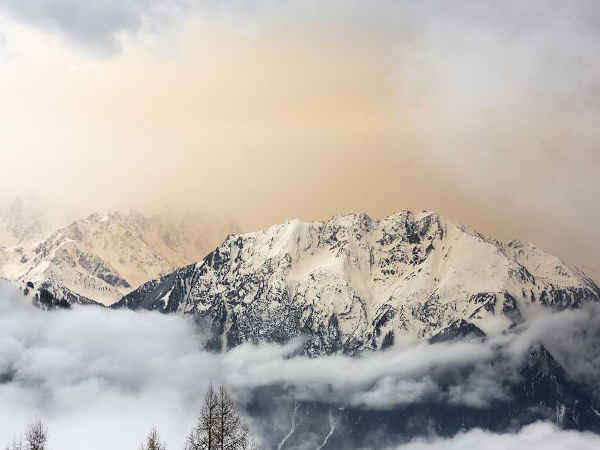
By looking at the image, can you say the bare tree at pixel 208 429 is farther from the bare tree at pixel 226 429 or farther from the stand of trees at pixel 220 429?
the bare tree at pixel 226 429

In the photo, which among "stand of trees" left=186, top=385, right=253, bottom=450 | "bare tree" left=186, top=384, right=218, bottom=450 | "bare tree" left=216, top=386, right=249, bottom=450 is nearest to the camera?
"bare tree" left=186, top=384, right=218, bottom=450

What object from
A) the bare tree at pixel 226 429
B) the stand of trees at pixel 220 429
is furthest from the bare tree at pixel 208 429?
the bare tree at pixel 226 429

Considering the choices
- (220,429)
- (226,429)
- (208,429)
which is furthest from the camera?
(220,429)

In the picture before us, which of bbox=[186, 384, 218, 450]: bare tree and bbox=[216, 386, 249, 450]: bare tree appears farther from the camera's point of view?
bbox=[216, 386, 249, 450]: bare tree

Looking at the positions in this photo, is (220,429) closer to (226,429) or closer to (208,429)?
(226,429)

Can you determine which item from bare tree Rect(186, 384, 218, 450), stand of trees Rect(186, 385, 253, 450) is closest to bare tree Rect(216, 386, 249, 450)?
stand of trees Rect(186, 385, 253, 450)

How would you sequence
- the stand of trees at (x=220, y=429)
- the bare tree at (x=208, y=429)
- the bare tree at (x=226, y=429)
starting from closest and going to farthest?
1. the bare tree at (x=208, y=429)
2. the stand of trees at (x=220, y=429)
3. the bare tree at (x=226, y=429)

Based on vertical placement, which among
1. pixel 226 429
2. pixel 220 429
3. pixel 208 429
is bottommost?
pixel 208 429

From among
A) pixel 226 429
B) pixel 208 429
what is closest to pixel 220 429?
pixel 226 429

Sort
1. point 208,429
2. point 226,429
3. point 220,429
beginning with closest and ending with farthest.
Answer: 1. point 208,429
2. point 226,429
3. point 220,429

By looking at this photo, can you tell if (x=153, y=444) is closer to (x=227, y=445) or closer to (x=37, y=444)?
(x=37, y=444)

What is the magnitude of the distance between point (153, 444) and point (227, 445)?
30968mm

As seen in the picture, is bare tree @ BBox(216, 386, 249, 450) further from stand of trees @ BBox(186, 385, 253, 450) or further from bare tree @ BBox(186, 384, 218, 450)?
bare tree @ BBox(186, 384, 218, 450)

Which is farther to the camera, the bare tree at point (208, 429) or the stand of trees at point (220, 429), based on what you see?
the stand of trees at point (220, 429)
